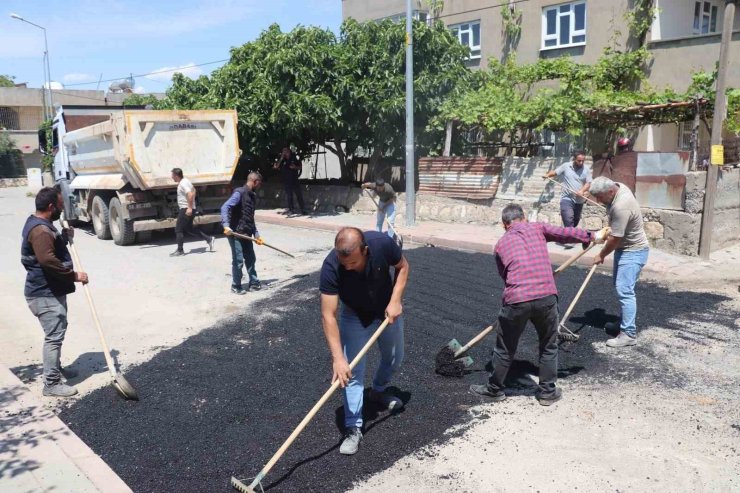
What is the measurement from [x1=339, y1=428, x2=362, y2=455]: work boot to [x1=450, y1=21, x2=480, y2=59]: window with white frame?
16.5 metres

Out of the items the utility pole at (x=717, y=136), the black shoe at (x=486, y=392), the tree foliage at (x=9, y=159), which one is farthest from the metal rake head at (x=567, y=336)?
the tree foliage at (x=9, y=159)

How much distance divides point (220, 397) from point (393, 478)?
1.77m

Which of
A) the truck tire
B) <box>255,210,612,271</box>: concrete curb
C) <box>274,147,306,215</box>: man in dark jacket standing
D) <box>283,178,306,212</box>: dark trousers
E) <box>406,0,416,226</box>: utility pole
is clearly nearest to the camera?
<box>255,210,612,271</box>: concrete curb

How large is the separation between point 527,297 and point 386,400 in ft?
4.14

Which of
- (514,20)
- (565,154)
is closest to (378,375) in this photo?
(565,154)

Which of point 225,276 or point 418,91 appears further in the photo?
point 418,91

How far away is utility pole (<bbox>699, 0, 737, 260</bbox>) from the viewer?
8.70 m

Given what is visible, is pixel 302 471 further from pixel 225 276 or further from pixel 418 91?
pixel 418 91

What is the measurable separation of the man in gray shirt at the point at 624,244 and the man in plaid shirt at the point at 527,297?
1025 millimetres

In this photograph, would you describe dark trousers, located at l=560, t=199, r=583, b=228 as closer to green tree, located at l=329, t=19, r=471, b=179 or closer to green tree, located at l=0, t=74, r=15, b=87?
green tree, located at l=329, t=19, r=471, b=179

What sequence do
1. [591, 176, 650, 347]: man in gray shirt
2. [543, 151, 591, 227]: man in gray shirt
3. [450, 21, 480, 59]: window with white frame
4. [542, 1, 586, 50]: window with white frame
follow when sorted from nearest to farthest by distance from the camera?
[591, 176, 650, 347]: man in gray shirt → [543, 151, 591, 227]: man in gray shirt → [542, 1, 586, 50]: window with white frame → [450, 21, 480, 59]: window with white frame

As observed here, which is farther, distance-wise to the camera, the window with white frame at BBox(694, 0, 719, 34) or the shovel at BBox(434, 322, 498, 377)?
the window with white frame at BBox(694, 0, 719, 34)

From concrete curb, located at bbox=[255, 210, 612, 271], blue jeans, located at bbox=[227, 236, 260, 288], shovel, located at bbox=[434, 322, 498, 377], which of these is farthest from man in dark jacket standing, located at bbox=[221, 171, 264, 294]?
concrete curb, located at bbox=[255, 210, 612, 271]

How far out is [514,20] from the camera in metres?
17.4
